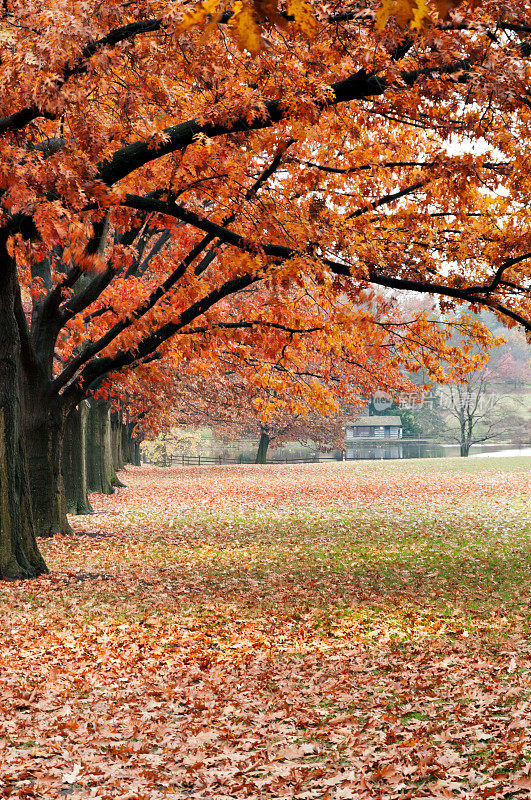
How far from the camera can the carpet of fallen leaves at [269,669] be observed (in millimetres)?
4449

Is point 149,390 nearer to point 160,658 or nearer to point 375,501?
point 375,501

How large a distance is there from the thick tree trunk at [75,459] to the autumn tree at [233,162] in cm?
315

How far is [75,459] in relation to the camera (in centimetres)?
1844

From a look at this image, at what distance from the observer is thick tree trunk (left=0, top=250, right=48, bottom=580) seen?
10.2m

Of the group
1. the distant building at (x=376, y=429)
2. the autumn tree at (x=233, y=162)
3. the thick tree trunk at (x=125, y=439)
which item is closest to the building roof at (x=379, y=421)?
the distant building at (x=376, y=429)

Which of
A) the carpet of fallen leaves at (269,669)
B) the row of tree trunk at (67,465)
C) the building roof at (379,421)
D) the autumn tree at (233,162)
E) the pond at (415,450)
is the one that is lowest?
the pond at (415,450)

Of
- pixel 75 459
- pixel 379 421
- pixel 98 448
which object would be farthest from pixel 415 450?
pixel 75 459

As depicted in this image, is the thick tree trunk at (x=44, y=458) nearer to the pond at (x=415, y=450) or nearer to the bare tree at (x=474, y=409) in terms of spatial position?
the bare tree at (x=474, y=409)

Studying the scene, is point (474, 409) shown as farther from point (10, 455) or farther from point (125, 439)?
point (10, 455)

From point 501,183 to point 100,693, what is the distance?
9445 millimetres

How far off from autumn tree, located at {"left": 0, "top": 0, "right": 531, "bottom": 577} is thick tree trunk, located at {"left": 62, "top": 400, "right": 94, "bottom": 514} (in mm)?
3154

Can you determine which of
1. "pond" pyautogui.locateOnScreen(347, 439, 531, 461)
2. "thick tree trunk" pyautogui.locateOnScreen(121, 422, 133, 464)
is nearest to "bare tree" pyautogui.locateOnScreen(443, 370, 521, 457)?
"pond" pyautogui.locateOnScreen(347, 439, 531, 461)

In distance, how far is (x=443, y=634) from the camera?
806 cm

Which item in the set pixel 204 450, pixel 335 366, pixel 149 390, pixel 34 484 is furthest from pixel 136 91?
pixel 204 450
